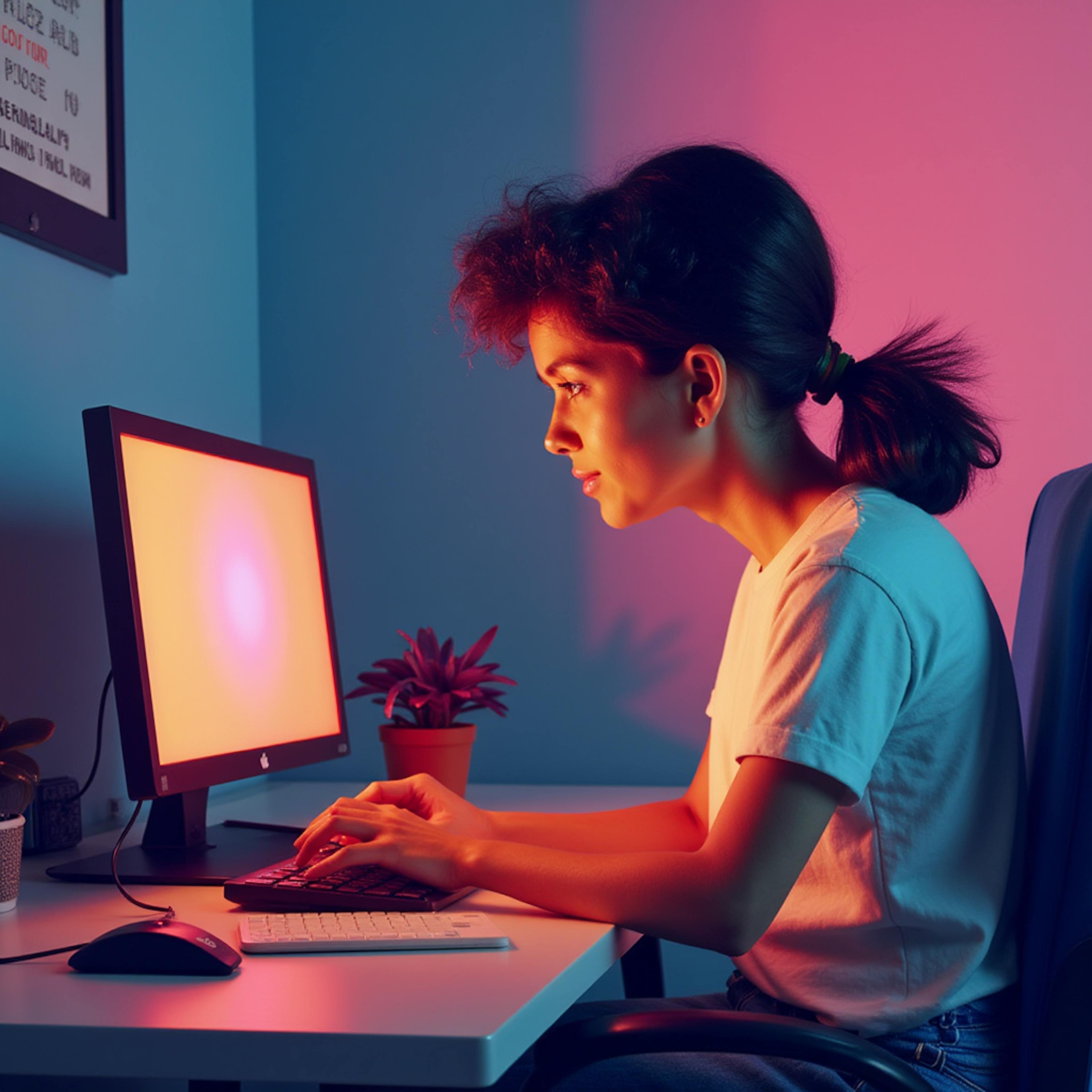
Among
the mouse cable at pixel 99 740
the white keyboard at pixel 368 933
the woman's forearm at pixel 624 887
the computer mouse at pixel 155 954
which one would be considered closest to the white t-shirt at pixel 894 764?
the woman's forearm at pixel 624 887

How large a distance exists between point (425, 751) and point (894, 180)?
1.16 metres

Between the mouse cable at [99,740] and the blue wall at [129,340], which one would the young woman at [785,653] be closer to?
the mouse cable at [99,740]

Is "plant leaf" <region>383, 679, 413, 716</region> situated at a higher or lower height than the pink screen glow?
lower

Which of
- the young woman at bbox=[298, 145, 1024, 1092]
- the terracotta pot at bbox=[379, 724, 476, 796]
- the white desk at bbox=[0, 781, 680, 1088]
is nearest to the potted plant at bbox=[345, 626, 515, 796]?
the terracotta pot at bbox=[379, 724, 476, 796]

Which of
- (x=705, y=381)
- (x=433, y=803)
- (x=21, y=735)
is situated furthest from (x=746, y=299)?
(x=21, y=735)

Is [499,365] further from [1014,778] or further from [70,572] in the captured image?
[1014,778]

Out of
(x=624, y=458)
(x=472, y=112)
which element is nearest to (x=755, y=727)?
(x=624, y=458)

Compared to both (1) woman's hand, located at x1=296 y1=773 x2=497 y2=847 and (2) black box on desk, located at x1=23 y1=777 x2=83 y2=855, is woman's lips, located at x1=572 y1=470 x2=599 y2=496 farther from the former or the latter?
(2) black box on desk, located at x1=23 y1=777 x2=83 y2=855

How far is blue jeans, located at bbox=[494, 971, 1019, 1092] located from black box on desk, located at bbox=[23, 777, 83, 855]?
2.28 ft

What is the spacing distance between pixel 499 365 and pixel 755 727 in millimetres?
1190

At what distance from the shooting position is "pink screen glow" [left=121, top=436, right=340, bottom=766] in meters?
1.18

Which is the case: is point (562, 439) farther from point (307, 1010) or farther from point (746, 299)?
point (307, 1010)

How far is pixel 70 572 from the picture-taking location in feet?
4.94

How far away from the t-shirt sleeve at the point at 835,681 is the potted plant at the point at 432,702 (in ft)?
2.19
